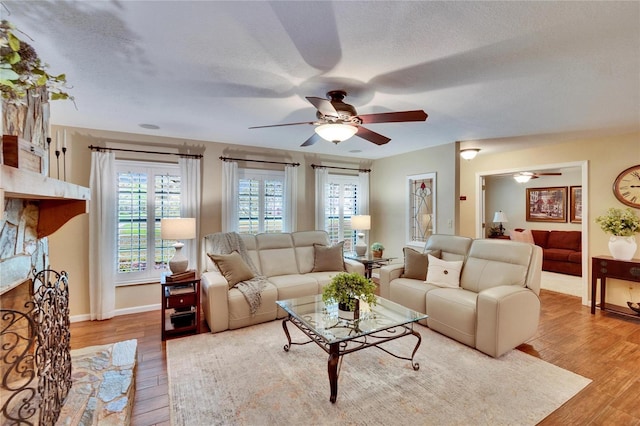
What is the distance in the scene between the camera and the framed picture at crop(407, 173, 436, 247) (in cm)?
503

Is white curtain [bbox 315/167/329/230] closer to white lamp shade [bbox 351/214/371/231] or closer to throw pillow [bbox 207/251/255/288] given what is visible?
white lamp shade [bbox 351/214/371/231]

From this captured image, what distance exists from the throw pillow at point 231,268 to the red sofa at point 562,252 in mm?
6768

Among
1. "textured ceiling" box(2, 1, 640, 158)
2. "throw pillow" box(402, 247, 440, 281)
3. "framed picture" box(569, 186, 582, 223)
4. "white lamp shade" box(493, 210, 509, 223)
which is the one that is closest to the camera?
"textured ceiling" box(2, 1, 640, 158)

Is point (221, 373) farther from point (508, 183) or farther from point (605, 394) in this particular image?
point (508, 183)

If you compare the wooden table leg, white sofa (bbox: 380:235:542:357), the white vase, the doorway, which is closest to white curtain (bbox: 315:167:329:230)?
white sofa (bbox: 380:235:542:357)

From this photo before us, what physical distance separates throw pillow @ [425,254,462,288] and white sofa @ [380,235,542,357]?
71 mm

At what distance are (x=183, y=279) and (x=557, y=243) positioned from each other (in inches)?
315

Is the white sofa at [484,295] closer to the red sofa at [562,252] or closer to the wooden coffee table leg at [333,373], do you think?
the wooden coffee table leg at [333,373]

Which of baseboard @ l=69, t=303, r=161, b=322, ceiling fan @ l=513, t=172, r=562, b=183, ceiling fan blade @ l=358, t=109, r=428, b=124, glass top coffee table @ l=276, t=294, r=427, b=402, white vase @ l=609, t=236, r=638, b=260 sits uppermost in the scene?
ceiling fan @ l=513, t=172, r=562, b=183

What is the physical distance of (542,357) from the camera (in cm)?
283

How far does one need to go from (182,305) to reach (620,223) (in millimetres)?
5659

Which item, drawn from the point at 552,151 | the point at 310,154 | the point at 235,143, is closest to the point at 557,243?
the point at 552,151

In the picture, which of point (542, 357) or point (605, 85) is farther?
point (542, 357)

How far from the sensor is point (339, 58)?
1.99m
